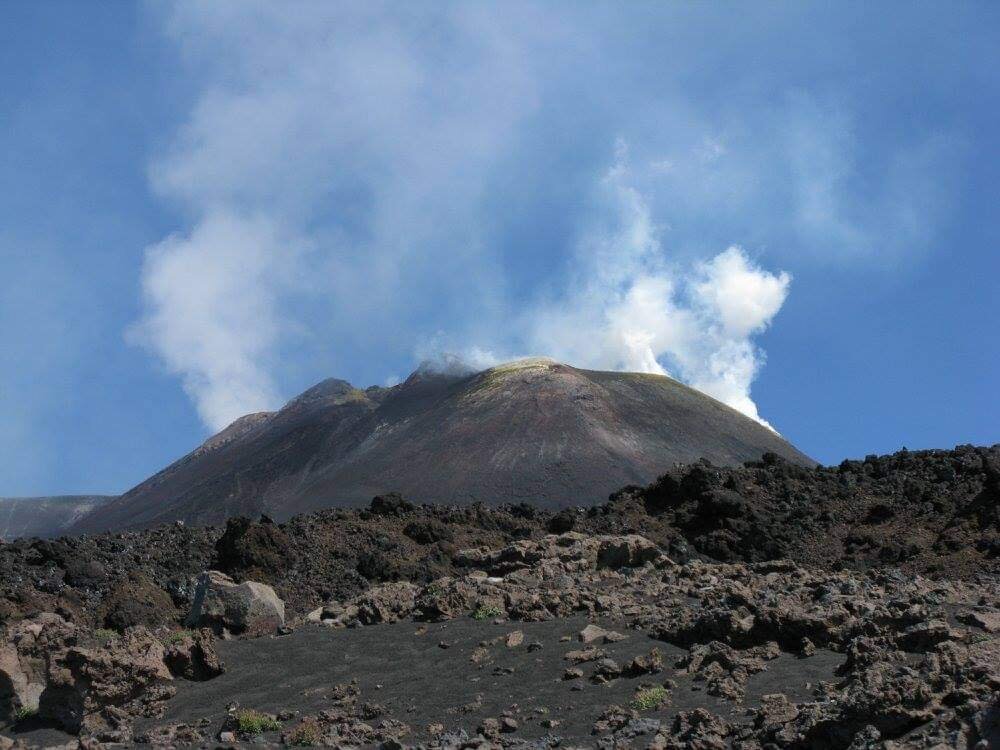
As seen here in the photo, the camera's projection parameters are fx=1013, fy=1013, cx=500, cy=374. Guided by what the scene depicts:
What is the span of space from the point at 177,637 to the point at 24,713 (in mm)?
2350

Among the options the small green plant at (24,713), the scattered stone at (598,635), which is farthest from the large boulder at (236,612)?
the scattered stone at (598,635)

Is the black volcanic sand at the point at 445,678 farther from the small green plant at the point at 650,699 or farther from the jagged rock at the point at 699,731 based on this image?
the jagged rock at the point at 699,731

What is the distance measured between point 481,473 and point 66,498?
85162mm

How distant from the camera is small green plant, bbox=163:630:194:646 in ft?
49.2

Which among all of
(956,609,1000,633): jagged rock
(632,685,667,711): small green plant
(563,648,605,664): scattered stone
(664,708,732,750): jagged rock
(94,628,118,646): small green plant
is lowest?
(664,708,732,750): jagged rock

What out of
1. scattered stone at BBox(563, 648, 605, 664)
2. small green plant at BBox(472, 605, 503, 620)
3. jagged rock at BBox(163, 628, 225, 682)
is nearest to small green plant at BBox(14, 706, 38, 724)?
jagged rock at BBox(163, 628, 225, 682)

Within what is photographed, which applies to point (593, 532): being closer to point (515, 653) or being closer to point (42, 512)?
point (515, 653)

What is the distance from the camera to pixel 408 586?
749 inches

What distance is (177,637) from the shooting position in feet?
50.7

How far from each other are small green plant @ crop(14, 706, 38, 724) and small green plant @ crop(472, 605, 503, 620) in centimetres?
639

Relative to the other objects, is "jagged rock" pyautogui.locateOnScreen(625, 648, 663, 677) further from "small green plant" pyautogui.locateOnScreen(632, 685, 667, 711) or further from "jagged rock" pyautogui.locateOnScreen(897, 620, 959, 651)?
"jagged rock" pyautogui.locateOnScreen(897, 620, 959, 651)

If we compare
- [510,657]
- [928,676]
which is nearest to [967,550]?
[510,657]

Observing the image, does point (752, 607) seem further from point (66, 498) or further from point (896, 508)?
point (66, 498)

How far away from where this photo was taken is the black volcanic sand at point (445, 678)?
36.2 feet
